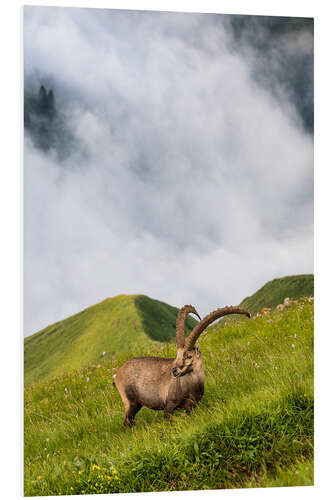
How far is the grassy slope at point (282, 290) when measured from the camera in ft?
23.0

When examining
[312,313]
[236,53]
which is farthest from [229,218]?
[236,53]

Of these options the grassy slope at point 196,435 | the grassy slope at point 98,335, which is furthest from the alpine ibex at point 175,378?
the grassy slope at point 98,335

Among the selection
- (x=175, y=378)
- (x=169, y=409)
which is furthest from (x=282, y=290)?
(x=169, y=409)

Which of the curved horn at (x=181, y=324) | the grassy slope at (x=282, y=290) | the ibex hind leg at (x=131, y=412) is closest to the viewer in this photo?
the curved horn at (x=181, y=324)

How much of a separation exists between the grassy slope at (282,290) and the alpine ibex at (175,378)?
1558 millimetres

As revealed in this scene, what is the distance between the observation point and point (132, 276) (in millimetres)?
6594

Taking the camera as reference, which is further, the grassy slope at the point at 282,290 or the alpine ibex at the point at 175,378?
the grassy slope at the point at 282,290

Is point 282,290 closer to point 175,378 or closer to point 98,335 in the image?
point 175,378

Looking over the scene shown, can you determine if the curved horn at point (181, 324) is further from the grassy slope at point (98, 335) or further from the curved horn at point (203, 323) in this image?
the grassy slope at point (98, 335)

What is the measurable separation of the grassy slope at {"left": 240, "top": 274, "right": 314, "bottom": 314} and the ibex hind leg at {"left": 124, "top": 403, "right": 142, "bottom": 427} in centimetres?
208

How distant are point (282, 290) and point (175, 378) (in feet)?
8.01

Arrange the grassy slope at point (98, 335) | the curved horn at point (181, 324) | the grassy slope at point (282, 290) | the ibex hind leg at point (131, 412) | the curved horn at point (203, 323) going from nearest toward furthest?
the curved horn at point (203, 323)
the curved horn at point (181, 324)
the ibex hind leg at point (131, 412)
the grassy slope at point (98, 335)
the grassy slope at point (282, 290)

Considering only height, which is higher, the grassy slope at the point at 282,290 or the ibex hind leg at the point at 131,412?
the grassy slope at the point at 282,290
